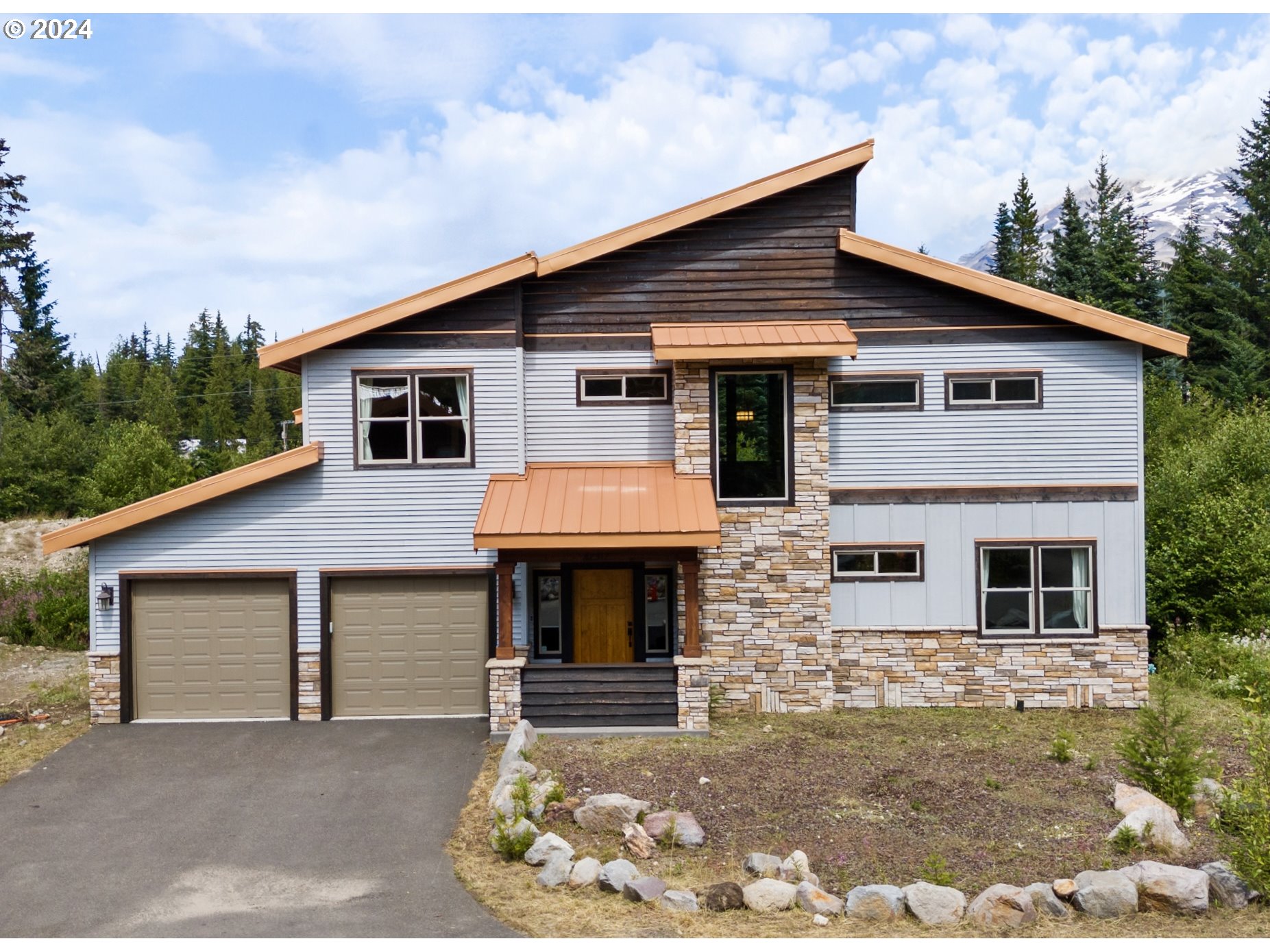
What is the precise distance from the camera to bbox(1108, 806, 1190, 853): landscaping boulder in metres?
7.43

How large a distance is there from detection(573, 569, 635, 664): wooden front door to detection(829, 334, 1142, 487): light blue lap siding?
3617 millimetres

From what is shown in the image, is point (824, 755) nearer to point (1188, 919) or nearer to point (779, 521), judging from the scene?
point (779, 521)

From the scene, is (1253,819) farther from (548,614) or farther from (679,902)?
(548,614)

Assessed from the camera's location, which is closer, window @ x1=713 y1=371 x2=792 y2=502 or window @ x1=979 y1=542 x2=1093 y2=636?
window @ x1=713 y1=371 x2=792 y2=502

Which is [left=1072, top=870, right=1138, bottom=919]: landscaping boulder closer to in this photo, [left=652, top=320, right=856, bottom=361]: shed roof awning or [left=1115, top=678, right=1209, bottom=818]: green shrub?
[left=1115, top=678, right=1209, bottom=818]: green shrub

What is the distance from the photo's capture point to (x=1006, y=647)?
12.9 metres

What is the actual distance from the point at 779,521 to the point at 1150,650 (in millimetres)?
8011

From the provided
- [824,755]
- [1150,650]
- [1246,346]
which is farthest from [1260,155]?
[824,755]

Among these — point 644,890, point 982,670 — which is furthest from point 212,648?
point 982,670

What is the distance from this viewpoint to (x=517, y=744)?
10.3 meters

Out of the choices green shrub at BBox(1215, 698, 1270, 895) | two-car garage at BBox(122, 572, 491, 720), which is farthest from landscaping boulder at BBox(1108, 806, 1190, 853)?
two-car garage at BBox(122, 572, 491, 720)

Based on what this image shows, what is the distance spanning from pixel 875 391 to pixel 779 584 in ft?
10.7

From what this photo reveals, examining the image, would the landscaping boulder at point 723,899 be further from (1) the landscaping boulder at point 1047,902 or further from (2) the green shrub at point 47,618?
(2) the green shrub at point 47,618

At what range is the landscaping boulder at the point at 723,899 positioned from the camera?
21.7 ft
